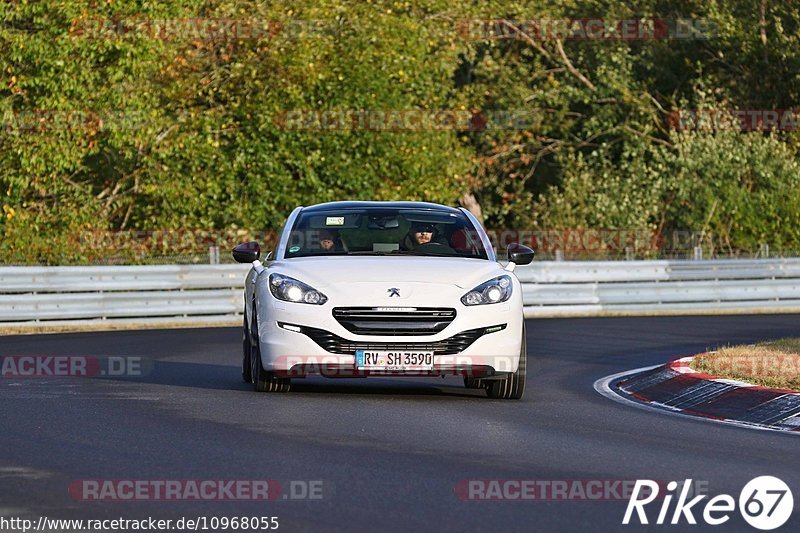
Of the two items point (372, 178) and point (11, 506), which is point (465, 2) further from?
point (11, 506)

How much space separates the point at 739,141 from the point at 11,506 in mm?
34567

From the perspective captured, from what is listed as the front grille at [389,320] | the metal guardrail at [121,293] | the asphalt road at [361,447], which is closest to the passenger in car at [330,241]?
the asphalt road at [361,447]

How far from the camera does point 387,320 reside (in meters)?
12.7

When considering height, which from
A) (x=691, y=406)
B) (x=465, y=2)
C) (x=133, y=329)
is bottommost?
(x=133, y=329)

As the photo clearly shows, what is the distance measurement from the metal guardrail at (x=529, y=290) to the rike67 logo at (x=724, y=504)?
1854 centimetres

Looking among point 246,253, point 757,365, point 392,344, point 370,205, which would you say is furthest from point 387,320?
point 757,365

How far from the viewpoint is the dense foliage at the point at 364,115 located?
100 feet

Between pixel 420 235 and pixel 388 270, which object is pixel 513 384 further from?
pixel 420 235

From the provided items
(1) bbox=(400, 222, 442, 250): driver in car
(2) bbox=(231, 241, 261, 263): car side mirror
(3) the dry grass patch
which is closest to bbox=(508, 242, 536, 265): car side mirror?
(1) bbox=(400, 222, 442, 250): driver in car

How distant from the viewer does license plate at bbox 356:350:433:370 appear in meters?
12.6

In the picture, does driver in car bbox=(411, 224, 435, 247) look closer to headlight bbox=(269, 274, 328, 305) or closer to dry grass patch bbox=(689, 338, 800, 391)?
headlight bbox=(269, 274, 328, 305)

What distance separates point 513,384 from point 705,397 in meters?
1.53

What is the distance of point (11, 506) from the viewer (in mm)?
7801

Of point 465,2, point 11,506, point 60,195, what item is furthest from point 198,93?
point 11,506
